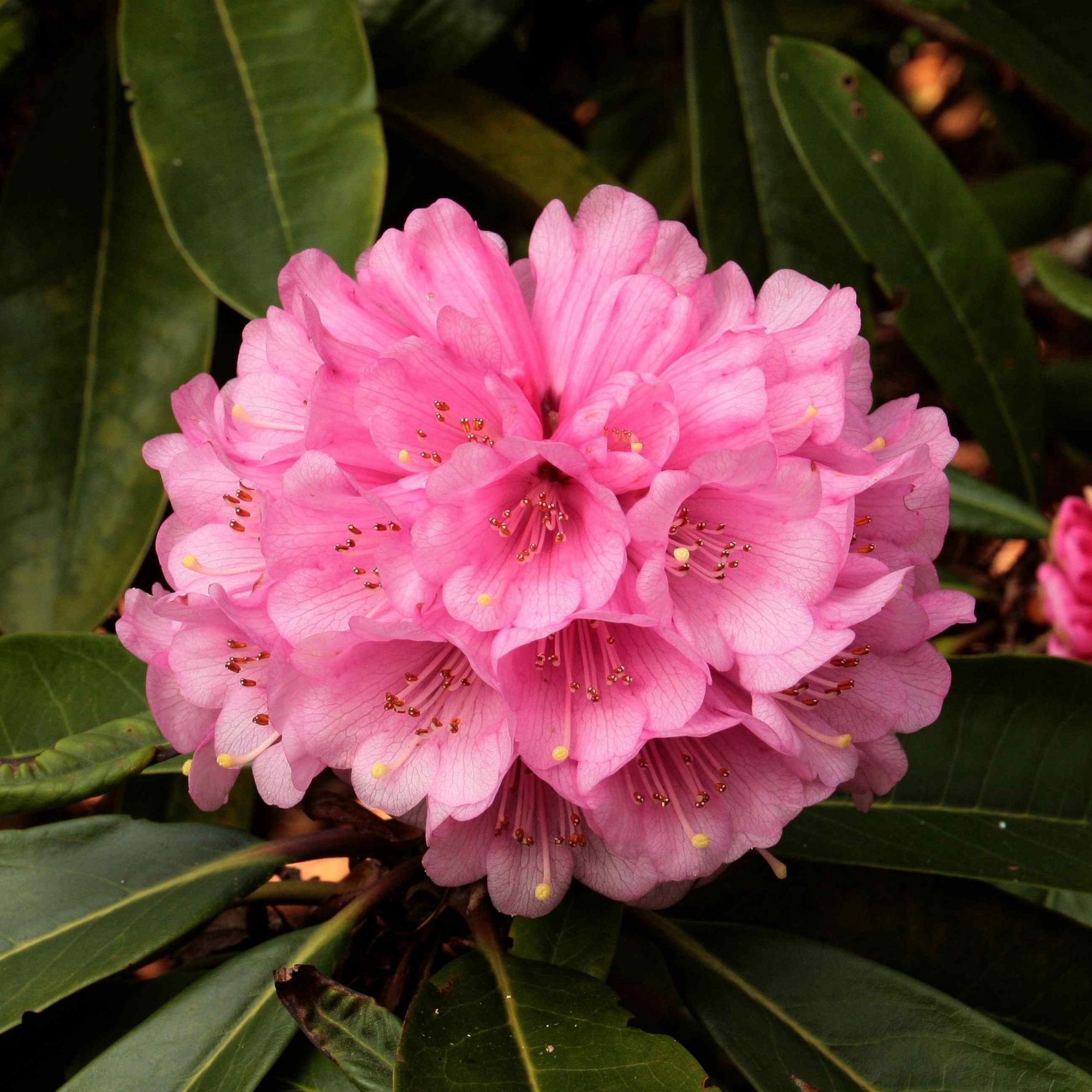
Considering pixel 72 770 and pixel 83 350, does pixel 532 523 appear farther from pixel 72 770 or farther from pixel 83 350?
pixel 83 350

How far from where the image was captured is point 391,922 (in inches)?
36.5

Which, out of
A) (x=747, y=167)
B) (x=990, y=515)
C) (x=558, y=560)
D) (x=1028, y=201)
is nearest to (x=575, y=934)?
(x=558, y=560)

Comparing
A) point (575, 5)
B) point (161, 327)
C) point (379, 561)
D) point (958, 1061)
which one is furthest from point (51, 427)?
point (958, 1061)

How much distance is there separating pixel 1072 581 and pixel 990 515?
0.13 m

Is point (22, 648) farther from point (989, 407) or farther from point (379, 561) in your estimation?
point (989, 407)

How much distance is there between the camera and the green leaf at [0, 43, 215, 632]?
1267 mm

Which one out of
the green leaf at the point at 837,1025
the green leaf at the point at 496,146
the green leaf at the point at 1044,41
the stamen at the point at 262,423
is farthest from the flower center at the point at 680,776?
the green leaf at the point at 1044,41

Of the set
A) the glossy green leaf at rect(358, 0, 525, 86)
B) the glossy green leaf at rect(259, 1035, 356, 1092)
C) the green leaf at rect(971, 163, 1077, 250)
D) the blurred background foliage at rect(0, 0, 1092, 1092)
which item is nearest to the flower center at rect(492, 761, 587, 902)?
the blurred background foliage at rect(0, 0, 1092, 1092)

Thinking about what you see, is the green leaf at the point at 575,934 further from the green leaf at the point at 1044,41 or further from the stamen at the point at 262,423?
the green leaf at the point at 1044,41

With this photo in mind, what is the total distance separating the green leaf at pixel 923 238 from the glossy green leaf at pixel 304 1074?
1.08 meters

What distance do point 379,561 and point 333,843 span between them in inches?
14.2

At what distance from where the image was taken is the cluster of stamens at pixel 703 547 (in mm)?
718

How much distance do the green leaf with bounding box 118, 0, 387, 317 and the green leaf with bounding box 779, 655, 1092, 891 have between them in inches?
28.8

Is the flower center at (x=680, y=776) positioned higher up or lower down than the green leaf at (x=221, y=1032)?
higher up
